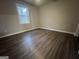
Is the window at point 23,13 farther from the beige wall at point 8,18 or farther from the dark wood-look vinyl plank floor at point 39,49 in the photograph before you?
the dark wood-look vinyl plank floor at point 39,49

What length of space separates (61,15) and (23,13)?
108 inches

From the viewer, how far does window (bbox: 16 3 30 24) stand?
3.95 m

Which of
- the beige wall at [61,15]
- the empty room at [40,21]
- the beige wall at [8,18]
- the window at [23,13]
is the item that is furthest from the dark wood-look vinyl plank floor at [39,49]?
the window at [23,13]

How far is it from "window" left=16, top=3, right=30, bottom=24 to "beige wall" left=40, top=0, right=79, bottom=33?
1.48 metres

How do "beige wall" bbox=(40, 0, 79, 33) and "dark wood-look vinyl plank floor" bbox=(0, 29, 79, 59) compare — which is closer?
"dark wood-look vinyl plank floor" bbox=(0, 29, 79, 59)

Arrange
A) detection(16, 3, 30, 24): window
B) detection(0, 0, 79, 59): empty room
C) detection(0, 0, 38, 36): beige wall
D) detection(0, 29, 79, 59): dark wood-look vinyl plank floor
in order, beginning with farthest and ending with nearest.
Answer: detection(16, 3, 30, 24): window → detection(0, 0, 38, 36): beige wall → detection(0, 0, 79, 59): empty room → detection(0, 29, 79, 59): dark wood-look vinyl plank floor

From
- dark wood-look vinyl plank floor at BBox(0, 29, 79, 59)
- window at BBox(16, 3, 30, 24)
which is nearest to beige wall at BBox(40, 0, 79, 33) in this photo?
window at BBox(16, 3, 30, 24)

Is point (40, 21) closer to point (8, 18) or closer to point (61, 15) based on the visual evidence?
point (61, 15)

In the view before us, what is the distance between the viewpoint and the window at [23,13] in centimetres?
395

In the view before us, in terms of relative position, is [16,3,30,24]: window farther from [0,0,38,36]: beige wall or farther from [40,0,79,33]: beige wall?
[40,0,79,33]: beige wall

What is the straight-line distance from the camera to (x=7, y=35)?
3.37m

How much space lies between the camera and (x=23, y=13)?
425 centimetres

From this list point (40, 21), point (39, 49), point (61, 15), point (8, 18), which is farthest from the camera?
point (40, 21)

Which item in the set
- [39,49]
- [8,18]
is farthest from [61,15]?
[8,18]
